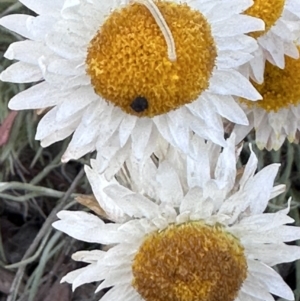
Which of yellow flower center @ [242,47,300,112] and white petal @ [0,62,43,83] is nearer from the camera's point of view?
white petal @ [0,62,43,83]

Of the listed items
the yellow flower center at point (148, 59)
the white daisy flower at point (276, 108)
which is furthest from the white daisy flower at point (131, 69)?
the white daisy flower at point (276, 108)

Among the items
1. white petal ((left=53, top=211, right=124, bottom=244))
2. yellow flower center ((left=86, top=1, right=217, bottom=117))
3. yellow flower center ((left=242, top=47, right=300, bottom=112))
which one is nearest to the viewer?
yellow flower center ((left=86, top=1, right=217, bottom=117))

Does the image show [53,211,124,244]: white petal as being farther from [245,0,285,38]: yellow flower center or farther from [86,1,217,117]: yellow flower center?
[245,0,285,38]: yellow flower center

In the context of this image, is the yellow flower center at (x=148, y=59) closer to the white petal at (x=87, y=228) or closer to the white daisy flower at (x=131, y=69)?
the white daisy flower at (x=131, y=69)

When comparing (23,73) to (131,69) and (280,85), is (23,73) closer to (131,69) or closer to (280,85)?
(131,69)

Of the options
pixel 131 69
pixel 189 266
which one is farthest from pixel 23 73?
pixel 189 266

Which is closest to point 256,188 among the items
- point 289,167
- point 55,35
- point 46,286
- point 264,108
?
point 264,108

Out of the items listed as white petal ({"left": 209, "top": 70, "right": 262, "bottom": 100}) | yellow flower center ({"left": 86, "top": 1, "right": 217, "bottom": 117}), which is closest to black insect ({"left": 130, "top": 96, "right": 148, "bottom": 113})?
yellow flower center ({"left": 86, "top": 1, "right": 217, "bottom": 117})

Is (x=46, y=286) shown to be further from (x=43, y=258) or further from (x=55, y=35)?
(x=55, y=35)
